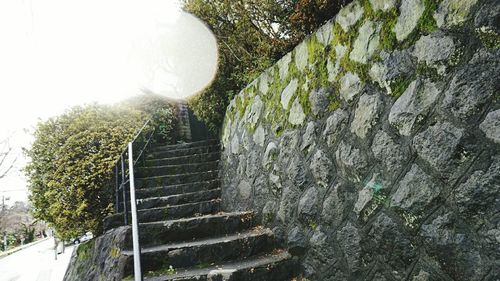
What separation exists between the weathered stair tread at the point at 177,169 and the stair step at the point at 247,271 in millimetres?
2678

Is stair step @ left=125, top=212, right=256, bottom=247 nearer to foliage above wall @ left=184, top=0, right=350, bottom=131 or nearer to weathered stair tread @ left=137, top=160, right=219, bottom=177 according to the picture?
weathered stair tread @ left=137, top=160, right=219, bottom=177

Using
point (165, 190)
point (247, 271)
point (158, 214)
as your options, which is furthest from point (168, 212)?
point (247, 271)

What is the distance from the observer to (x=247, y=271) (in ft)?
9.92

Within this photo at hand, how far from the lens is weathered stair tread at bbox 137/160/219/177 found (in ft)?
19.0

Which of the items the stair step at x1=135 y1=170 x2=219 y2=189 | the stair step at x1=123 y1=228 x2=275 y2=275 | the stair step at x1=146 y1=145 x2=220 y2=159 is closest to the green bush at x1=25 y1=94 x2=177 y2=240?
the stair step at x1=146 y1=145 x2=220 y2=159

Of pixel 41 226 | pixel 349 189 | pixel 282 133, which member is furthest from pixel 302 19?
pixel 41 226

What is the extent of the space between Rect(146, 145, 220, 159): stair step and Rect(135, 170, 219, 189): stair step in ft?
2.51

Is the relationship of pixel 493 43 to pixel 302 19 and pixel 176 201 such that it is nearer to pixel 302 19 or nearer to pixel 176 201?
pixel 302 19

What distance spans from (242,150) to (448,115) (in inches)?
127

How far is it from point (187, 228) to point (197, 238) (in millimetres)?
172

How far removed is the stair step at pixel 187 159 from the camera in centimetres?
599

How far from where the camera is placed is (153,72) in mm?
11812

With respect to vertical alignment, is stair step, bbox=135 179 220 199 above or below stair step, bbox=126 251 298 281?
above

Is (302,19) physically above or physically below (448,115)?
above
